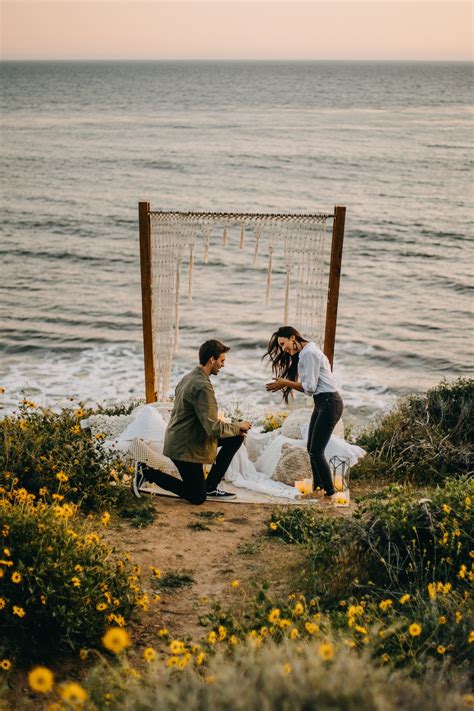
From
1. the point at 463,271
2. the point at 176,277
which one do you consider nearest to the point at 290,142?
the point at 463,271

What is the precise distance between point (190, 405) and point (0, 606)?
10.5 feet

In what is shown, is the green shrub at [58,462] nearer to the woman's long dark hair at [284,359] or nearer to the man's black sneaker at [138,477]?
the man's black sneaker at [138,477]

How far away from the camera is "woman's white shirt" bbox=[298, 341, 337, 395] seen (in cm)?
762

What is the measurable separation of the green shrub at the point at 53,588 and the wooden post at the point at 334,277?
4609 mm

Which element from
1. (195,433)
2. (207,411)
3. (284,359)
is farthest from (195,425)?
(284,359)

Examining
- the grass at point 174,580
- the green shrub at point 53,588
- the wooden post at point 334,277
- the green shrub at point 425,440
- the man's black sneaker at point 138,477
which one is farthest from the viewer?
the wooden post at point 334,277

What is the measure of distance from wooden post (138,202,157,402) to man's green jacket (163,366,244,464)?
7.05ft

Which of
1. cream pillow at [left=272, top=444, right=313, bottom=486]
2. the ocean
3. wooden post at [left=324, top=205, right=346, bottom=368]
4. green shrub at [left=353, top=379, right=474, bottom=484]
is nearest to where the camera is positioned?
cream pillow at [left=272, top=444, right=313, bottom=486]

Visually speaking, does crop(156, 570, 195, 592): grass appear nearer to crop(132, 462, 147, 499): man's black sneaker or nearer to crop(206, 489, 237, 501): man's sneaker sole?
crop(132, 462, 147, 499): man's black sneaker

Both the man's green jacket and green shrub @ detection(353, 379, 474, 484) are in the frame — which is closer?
the man's green jacket

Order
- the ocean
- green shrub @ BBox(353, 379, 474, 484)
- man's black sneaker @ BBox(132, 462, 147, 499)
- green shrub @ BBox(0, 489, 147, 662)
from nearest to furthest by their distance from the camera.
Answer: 1. green shrub @ BBox(0, 489, 147, 662)
2. man's black sneaker @ BBox(132, 462, 147, 499)
3. green shrub @ BBox(353, 379, 474, 484)
4. the ocean

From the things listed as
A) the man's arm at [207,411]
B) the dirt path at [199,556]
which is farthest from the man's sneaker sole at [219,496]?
the man's arm at [207,411]

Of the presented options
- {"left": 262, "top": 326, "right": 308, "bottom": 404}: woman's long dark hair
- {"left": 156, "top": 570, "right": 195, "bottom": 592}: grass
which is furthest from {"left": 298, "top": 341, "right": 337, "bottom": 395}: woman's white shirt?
{"left": 156, "top": 570, "right": 195, "bottom": 592}: grass

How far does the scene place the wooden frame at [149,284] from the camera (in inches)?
351
